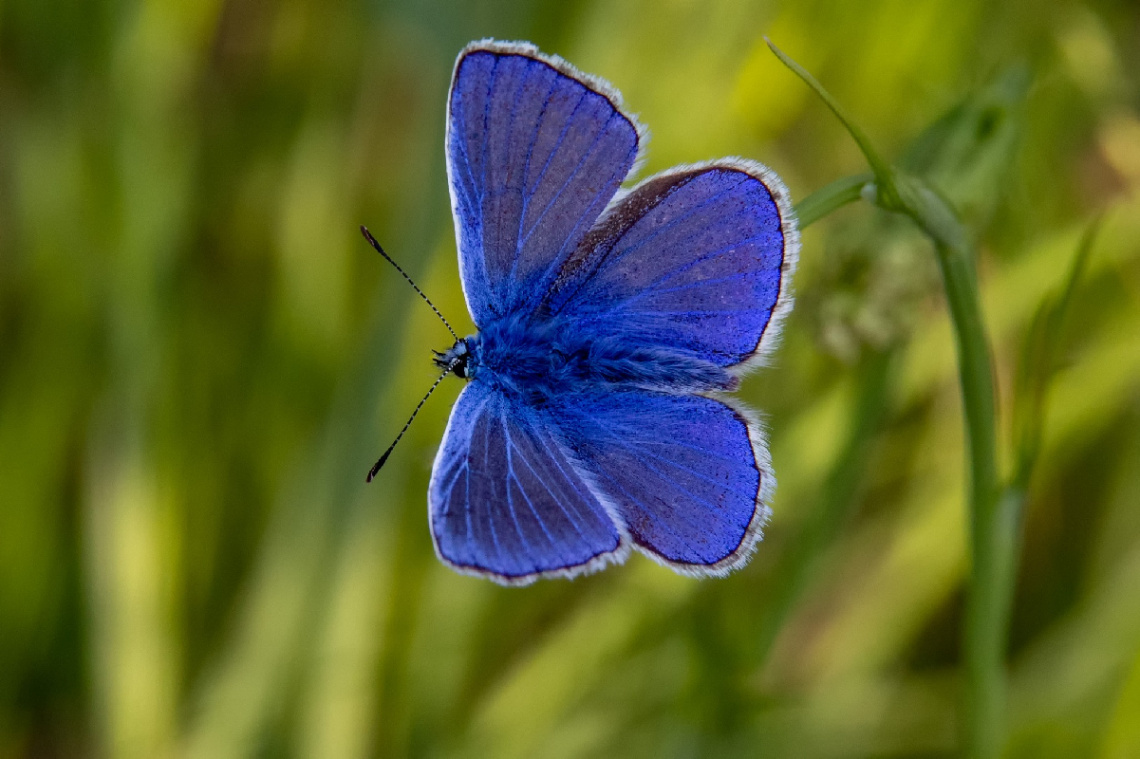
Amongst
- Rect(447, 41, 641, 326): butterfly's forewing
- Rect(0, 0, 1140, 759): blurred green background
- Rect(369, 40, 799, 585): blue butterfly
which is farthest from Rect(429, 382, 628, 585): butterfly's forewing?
Rect(0, 0, 1140, 759): blurred green background

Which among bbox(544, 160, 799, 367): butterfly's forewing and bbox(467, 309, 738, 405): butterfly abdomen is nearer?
bbox(544, 160, 799, 367): butterfly's forewing

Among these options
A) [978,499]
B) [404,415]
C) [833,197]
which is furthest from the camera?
[404,415]

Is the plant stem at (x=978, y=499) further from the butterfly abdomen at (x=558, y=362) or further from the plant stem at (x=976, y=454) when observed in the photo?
the butterfly abdomen at (x=558, y=362)

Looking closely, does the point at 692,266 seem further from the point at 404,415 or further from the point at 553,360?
the point at 404,415

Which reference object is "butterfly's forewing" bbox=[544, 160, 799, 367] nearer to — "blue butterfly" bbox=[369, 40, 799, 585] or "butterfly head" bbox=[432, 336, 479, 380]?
"blue butterfly" bbox=[369, 40, 799, 585]

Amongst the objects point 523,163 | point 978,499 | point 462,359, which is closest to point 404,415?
point 462,359

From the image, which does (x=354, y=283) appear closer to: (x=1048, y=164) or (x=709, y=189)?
(x=709, y=189)
